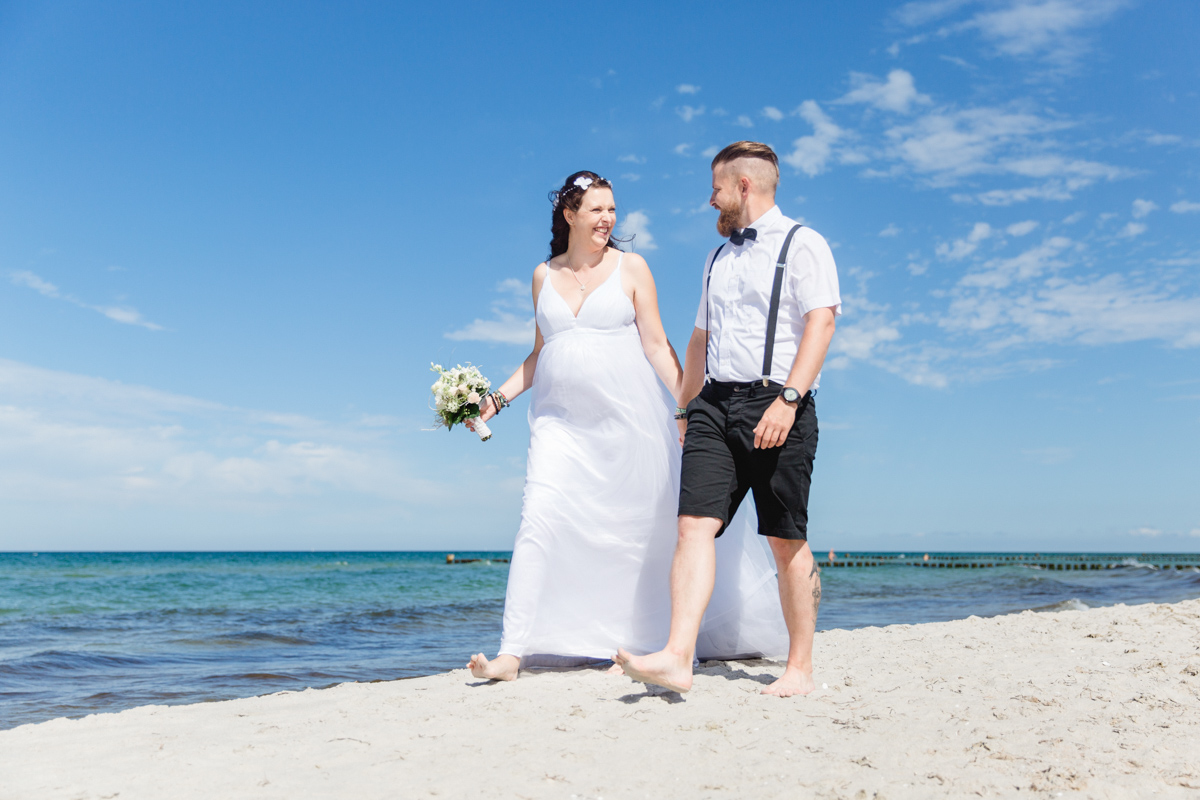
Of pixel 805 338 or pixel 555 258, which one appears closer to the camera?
pixel 805 338

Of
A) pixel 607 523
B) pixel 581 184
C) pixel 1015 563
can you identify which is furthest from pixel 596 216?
pixel 1015 563

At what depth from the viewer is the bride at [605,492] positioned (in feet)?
13.6

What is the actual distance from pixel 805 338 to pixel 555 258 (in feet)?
5.97

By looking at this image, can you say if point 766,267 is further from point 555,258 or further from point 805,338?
point 555,258

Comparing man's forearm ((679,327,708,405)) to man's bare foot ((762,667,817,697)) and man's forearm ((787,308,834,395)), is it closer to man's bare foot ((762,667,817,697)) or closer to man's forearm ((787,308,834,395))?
man's forearm ((787,308,834,395))

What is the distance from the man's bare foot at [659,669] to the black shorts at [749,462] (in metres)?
0.62

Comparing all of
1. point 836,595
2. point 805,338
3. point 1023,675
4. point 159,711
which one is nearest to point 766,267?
point 805,338

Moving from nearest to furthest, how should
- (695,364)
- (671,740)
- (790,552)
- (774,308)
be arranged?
(671,740), (774,308), (790,552), (695,364)

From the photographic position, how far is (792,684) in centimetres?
346

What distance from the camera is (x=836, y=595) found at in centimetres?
1611

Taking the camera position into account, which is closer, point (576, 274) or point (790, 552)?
point (790, 552)

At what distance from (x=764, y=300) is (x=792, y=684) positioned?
5.54ft

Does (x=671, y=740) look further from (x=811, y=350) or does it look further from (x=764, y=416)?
(x=811, y=350)

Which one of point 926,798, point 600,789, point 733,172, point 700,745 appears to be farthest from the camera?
point 733,172
